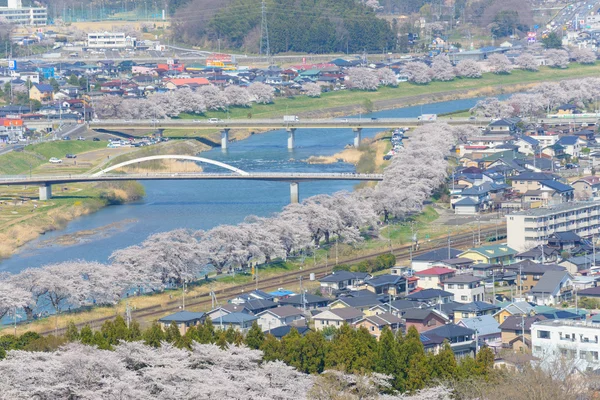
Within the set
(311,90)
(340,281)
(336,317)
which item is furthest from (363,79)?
(336,317)

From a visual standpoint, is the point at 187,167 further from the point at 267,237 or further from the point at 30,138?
the point at 267,237

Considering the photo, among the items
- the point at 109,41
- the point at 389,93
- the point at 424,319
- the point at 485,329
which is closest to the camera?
the point at 485,329

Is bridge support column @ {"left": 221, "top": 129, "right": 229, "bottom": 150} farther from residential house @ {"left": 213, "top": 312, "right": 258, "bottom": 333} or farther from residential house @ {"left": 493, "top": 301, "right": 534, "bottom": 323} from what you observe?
residential house @ {"left": 493, "top": 301, "right": 534, "bottom": 323}

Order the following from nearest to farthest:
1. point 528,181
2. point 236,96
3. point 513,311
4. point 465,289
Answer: point 513,311 → point 465,289 → point 528,181 → point 236,96

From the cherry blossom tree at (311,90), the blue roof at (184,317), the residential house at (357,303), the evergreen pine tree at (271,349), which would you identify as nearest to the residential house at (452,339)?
the residential house at (357,303)

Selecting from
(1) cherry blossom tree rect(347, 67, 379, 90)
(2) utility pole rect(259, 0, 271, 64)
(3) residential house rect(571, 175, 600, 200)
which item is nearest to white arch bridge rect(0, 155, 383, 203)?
(3) residential house rect(571, 175, 600, 200)

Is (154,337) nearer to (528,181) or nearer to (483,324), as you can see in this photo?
(483,324)
